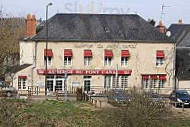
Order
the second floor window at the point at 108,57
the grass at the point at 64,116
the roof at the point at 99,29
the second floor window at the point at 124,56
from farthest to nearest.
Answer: the second floor window at the point at 124,56 < the roof at the point at 99,29 < the second floor window at the point at 108,57 < the grass at the point at 64,116

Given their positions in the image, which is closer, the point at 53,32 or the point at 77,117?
the point at 77,117

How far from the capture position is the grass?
18.8 metres

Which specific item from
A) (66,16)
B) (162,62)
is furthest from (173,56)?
(66,16)

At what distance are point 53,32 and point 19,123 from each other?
21.9 metres

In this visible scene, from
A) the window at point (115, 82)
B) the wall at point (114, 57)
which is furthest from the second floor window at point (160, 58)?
the window at point (115, 82)

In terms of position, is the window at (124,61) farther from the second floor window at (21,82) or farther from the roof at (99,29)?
the second floor window at (21,82)

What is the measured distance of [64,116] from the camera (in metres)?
25.5

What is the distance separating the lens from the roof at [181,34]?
197 ft

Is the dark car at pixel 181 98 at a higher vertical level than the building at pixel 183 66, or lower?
lower

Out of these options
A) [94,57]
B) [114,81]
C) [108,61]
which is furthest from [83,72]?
[114,81]

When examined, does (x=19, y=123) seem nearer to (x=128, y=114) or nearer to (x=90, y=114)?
(x=90, y=114)

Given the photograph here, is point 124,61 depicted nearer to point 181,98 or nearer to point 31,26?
point 31,26

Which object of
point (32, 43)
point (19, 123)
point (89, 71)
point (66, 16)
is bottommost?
point (19, 123)

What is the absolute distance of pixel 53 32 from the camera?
44406mm
